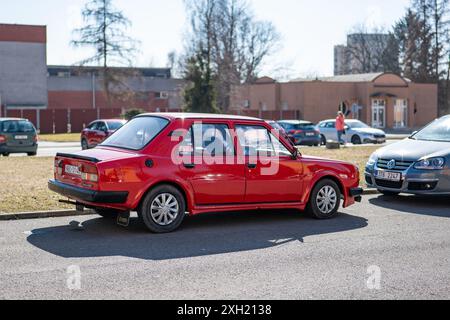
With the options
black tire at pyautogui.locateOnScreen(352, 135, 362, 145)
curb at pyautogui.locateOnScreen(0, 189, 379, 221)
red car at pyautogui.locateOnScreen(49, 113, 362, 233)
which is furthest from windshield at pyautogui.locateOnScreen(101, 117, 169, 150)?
black tire at pyautogui.locateOnScreen(352, 135, 362, 145)

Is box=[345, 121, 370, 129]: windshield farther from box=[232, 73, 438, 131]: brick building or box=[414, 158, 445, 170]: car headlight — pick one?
Answer: box=[414, 158, 445, 170]: car headlight

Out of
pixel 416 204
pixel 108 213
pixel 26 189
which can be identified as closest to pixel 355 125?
pixel 416 204

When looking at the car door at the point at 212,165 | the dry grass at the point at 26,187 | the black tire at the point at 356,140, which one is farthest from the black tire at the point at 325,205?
the black tire at the point at 356,140

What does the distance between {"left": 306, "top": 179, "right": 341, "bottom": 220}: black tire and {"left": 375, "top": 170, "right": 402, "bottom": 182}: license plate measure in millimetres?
1885

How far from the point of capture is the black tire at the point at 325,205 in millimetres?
10398

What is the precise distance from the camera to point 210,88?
4859cm

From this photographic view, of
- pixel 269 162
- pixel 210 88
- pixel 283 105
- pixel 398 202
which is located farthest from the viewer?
pixel 283 105

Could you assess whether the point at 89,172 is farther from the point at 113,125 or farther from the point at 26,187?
the point at 113,125

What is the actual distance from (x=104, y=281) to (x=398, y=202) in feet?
24.5

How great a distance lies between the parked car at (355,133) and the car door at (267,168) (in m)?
25.6

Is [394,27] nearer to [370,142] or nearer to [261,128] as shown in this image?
[370,142]

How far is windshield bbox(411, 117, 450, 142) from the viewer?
42.6 feet
